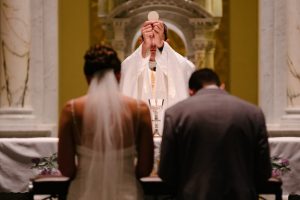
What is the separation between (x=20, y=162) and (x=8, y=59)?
1608 millimetres

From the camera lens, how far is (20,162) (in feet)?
25.1

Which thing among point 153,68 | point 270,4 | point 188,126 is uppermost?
point 270,4

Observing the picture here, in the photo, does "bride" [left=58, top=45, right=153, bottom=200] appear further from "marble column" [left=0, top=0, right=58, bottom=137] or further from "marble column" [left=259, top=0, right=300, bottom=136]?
"marble column" [left=259, top=0, right=300, bottom=136]

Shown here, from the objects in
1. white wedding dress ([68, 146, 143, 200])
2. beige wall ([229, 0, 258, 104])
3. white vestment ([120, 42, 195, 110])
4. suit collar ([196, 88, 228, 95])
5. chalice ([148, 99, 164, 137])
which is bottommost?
white wedding dress ([68, 146, 143, 200])

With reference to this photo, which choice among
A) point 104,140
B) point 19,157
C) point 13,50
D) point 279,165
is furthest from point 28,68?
point 104,140

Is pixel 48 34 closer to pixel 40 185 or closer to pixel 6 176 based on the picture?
pixel 6 176

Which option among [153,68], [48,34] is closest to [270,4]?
[153,68]

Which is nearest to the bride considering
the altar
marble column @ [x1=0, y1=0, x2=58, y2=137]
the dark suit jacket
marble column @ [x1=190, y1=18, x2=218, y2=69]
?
the dark suit jacket

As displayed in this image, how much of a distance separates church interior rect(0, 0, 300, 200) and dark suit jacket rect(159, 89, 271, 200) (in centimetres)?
270

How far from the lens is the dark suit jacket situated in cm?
446

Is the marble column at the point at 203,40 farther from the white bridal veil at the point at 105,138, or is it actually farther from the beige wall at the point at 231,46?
the white bridal veil at the point at 105,138

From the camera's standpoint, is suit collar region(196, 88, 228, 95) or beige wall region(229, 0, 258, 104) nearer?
suit collar region(196, 88, 228, 95)

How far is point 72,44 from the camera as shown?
12602 mm

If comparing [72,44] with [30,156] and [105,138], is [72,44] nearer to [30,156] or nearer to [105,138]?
[30,156]
